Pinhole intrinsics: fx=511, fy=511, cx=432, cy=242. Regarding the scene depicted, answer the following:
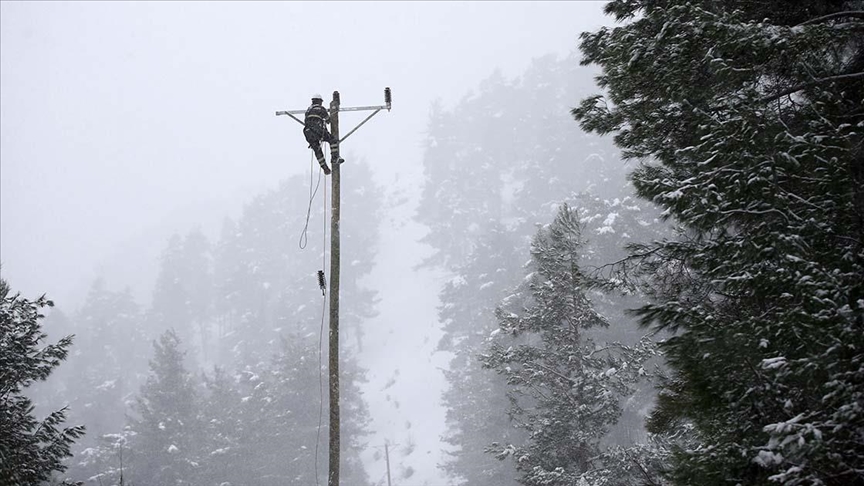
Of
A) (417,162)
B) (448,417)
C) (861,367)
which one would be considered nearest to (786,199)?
(861,367)

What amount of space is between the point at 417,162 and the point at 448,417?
63.3 m

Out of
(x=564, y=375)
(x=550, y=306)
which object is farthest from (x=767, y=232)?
(x=564, y=375)

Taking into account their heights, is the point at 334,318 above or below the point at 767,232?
above

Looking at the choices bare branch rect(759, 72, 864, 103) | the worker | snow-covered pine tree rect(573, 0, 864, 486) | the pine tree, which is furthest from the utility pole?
the pine tree

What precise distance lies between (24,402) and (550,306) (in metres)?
11.7

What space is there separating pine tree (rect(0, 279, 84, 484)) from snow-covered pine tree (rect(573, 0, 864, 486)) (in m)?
11.4

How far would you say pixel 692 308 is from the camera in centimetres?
498

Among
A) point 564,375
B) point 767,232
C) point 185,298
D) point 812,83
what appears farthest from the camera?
point 185,298

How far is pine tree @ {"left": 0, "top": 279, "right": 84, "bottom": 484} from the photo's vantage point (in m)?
9.80

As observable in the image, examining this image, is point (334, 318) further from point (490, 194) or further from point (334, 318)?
point (490, 194)

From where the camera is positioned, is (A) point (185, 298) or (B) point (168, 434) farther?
(A) point (185, 298)

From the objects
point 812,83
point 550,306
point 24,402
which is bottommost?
point 812,83

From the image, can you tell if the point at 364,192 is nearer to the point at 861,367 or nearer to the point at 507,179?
the point at 507,179

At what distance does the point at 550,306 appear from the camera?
12.8 metres
